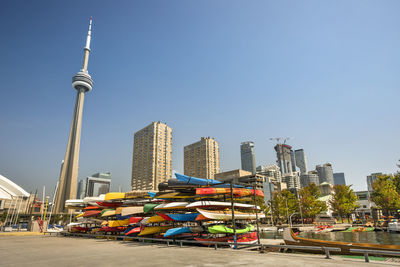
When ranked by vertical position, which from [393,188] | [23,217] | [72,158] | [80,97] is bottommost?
[23,217]

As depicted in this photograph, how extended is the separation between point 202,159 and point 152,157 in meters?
35.4

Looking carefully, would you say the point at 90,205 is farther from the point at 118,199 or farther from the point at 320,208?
the point at 320,208

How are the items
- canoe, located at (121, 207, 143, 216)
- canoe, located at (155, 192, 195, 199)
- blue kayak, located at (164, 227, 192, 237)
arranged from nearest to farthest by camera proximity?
blue kayak, located at (164, 227, 192, 237)
canoe, located at (155, 192, 195, 199)
canoe, located at (121, 207, 143, 216)

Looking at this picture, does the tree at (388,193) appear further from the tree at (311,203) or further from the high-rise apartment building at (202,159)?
the high-rise apartment building at (202,159)

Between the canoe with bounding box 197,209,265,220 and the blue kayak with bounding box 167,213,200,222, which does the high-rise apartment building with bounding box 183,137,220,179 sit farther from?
the blue kayak with bounding box 167,213,200,222

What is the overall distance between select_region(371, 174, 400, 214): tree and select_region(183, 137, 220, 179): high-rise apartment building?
10682cm

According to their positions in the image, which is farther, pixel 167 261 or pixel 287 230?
pixel 287 230

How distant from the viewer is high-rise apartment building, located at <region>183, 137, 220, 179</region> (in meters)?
162

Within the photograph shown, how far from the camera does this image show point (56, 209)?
130 meters

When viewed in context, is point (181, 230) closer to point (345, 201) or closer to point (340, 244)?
point (340, 244)

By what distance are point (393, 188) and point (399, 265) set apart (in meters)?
59.5

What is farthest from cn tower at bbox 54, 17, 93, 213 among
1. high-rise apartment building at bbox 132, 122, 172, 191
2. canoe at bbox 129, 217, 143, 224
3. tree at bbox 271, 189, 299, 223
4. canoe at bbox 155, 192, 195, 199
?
canoe at bbox 155, 192, 195, 199

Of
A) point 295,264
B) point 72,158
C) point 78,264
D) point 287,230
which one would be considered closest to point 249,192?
point 287,230

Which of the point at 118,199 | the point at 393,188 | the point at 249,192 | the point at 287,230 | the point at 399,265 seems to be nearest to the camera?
the point at 399,265
